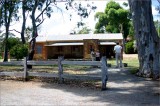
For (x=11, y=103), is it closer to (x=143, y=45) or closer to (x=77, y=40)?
(x=143, y=45)

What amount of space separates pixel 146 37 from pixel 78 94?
241 inches

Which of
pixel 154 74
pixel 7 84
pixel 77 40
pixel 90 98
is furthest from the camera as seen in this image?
pixel 77 40

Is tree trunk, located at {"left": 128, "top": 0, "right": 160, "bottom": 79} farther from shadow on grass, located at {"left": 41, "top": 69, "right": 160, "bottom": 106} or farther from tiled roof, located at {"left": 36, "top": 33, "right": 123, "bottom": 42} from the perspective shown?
tiled roof, located at {"left": 36, "top": 33, "right": 123, "bottom": 42}

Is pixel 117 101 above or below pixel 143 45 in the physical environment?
below

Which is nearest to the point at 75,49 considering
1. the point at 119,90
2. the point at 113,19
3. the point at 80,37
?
the point at 80,37

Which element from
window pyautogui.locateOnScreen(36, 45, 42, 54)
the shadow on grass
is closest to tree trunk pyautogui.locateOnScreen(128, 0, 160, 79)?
the shadow on grass

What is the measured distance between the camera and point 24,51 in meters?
38.2

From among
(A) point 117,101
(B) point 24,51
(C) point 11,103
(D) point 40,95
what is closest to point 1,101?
(C) point 11,103

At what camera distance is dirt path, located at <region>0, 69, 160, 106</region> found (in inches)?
391

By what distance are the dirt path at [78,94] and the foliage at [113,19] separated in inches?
1847

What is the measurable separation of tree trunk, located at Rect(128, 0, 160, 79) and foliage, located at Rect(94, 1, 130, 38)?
144ft

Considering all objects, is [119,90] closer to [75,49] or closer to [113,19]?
[75,49]

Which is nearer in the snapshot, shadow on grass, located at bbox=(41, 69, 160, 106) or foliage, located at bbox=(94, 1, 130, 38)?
shadow on grass, located at bbox=(41, 69, 160, 106)

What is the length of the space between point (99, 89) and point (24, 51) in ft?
87.5
